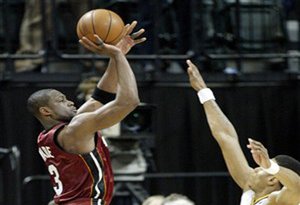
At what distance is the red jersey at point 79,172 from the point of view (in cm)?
748

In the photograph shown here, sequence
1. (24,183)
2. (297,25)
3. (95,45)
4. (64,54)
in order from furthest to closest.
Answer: (297,25) < (64,54) < (24,183) < (95,45)

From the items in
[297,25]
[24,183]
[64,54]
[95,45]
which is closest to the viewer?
[95,45]

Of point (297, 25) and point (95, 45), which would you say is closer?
point (95, 45)

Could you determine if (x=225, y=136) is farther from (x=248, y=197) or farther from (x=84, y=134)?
(x=84, y=134)

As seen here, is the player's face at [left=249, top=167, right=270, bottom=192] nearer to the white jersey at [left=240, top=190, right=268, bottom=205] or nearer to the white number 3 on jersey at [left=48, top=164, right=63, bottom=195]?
the white jersey at [left=240, top=190, right=268, bottom=205]

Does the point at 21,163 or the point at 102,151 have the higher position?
the point at 102,151

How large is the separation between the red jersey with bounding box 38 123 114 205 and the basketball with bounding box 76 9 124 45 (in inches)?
26.6

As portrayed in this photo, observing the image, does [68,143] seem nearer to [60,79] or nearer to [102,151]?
[102,151]

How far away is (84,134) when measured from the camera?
7352 mm

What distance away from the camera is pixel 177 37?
11.9 metres

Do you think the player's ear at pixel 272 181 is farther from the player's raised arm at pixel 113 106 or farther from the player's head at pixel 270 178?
the player's raised arm at pixel 113 106

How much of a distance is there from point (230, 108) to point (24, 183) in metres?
2.44

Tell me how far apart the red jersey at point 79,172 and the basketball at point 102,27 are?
68 centimetres

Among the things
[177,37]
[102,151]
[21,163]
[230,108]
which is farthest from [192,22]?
[102,151]
